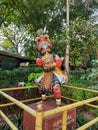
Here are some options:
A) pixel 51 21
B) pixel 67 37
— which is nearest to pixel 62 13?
pixel 51 21

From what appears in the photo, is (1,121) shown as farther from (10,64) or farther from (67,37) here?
(10,64)

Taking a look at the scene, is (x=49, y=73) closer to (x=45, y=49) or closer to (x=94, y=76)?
(x=45, y=49)

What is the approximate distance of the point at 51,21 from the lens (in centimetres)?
1470

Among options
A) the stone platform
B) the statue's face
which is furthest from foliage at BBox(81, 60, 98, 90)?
the stone platform

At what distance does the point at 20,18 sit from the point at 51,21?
8.41 ft

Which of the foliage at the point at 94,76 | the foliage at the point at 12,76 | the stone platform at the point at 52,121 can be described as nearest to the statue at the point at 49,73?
the stone platform at the point at 52,121

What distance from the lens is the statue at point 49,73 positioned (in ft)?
11.5

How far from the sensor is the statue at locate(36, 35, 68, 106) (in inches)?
138

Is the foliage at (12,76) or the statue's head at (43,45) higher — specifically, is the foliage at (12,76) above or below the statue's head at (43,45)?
below

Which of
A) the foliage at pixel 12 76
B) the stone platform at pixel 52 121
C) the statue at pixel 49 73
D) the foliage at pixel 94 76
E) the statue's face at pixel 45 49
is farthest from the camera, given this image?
the foliage at pixel 12 76

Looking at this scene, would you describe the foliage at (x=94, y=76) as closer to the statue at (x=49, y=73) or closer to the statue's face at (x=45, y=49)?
the statue at (x=49, y=73)

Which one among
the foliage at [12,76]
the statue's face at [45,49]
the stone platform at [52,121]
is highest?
the statue's face at [45,49]

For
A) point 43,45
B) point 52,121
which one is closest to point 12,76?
point 43,45

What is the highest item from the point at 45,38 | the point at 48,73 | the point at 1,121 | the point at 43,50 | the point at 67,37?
the point at 67,37
